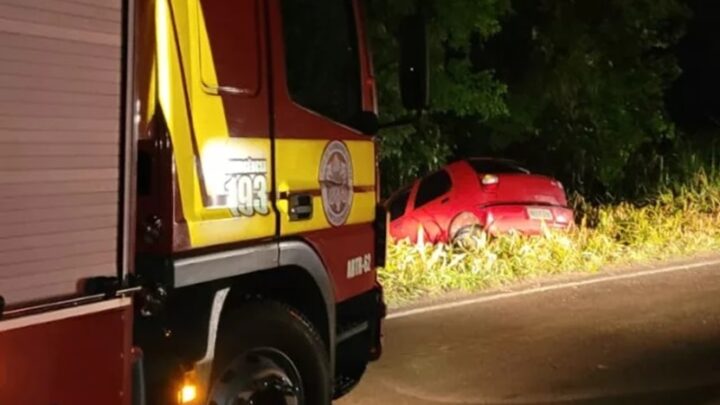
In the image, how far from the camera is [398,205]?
16.0m

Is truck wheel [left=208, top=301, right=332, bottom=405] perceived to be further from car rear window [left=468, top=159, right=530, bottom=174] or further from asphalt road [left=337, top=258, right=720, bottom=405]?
car rear window [left=468, top=159, right=530, bottom=174]

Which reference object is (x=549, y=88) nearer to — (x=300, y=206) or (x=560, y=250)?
(x=560, y=250)

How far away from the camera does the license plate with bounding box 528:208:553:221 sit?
14930 millimetres

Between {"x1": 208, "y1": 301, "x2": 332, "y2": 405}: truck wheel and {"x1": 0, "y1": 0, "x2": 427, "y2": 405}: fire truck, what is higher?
{"x1": 0, "y1": 0, "x2": 427, "y2": 405}: fire truck

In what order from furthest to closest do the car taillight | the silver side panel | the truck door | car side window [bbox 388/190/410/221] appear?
car side window [bbox 388/190/410/221] < the car taillight < the truck door < the silver side panel

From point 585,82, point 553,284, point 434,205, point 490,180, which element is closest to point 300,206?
point 553,284

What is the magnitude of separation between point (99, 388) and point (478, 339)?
19.9 ft

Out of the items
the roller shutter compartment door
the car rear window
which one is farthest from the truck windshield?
the car rear window

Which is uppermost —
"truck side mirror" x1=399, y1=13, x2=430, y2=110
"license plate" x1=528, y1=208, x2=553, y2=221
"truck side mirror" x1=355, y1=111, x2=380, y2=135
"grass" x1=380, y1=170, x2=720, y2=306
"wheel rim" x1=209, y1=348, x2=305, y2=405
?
"truck side mirror" x1=399, y1=13, x2=430, y2=110

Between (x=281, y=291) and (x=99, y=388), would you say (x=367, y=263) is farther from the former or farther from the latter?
(x=99, y=388)

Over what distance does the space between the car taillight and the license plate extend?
1.83ft

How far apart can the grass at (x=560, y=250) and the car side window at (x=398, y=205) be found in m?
1.80

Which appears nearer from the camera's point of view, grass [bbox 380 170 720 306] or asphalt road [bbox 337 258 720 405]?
asphalt road [bbox 337 258 720 405]

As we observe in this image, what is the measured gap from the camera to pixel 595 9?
778 inches
